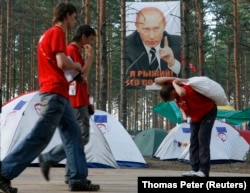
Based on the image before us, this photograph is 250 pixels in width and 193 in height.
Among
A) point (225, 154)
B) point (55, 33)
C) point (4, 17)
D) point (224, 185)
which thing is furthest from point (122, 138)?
point (4, 17)

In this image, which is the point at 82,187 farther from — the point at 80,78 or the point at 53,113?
the point at 80,78

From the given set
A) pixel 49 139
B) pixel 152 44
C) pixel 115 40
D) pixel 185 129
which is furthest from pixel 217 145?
pixel 115 40

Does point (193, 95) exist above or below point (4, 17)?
below

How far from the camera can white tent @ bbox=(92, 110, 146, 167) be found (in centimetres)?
1152

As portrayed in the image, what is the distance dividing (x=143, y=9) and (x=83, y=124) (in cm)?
1569

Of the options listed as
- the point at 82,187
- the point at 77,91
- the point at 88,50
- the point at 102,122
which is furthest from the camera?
the point at 102,122

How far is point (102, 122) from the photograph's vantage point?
11883 mm

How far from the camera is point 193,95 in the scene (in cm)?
669

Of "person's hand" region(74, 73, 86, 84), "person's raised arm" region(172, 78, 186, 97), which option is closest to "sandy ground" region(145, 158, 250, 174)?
"person's raised arm" region(172, 78, 186, 97)

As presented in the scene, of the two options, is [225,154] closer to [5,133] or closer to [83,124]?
[5,133]

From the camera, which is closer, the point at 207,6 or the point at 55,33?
the point at 55,33
